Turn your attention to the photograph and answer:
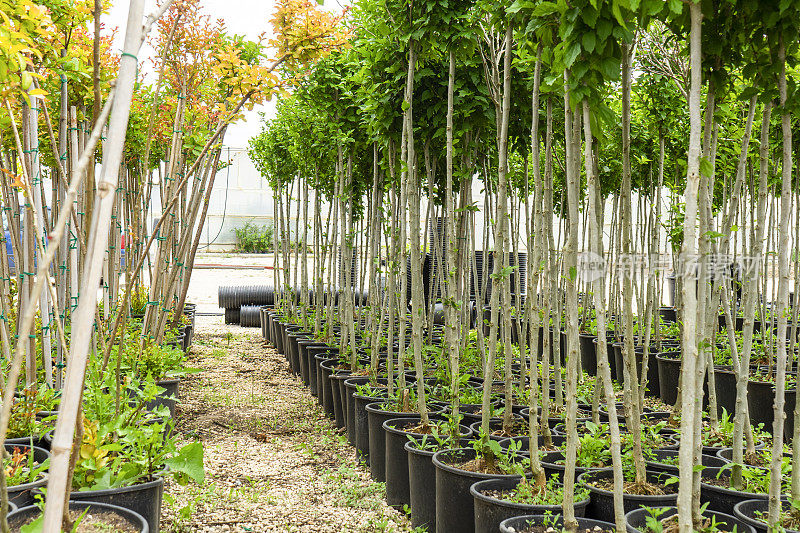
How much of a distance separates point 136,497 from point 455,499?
3.70 feet

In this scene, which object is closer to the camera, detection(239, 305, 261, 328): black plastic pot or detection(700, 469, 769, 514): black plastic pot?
detection(700, 469, 769, 514): black plastic pot

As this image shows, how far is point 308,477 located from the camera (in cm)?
350

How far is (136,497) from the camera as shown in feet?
6.83

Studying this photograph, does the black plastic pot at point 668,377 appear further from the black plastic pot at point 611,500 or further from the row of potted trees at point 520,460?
the black plastic pot at point 611,500

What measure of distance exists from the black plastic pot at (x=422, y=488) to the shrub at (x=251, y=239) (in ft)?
54.1

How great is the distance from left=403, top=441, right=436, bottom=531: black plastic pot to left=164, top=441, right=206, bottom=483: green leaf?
0.90 metres

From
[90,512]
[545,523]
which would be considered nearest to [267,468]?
[90,512]

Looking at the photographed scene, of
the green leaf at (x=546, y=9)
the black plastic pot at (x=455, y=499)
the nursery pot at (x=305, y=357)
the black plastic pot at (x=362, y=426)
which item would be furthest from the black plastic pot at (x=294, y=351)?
the green leaf at (x=546, y=9)

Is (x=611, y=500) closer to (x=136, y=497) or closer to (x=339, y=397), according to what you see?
(x=136, y=497)

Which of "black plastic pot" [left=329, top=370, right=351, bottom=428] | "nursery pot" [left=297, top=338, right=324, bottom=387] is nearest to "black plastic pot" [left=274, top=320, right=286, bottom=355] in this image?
"nursery pot" [left=297, top=338, right=324, bottom=387]

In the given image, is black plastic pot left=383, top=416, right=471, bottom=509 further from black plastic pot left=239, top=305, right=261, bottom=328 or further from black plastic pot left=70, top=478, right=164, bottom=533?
black plastic pot left=239, top=305, right=261, bottom=328

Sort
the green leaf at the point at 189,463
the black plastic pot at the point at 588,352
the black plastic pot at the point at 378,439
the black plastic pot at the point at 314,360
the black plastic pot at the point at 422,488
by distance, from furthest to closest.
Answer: the black plastic pot at the point at 588,352
the black plastic pot at the point at 314,360
the black plastic pot at the point at 378,439
the black plastic pot at the point at 422,488
the green leaf at the point at 189,463

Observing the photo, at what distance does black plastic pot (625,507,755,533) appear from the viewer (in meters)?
1.92

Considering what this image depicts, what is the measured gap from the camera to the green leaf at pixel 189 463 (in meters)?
2.28
